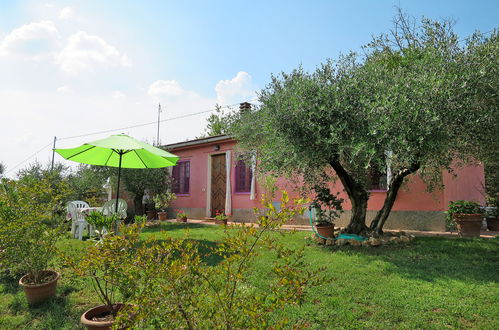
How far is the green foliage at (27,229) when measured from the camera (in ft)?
12.6

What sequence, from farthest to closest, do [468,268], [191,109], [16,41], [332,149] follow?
[191,109], [16,41], [332,149], [468,268]

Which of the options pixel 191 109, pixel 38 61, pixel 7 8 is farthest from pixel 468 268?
pixel 191 109

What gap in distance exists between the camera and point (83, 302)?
3.95m

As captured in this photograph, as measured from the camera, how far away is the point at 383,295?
12.7 feet

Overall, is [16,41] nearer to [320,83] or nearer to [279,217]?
[320,83]

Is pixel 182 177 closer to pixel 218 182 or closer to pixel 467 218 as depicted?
pixel 218 182

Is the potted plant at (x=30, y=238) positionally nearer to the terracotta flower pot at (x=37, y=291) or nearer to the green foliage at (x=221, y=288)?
the terracotta flower pot at (x=37, y=291)

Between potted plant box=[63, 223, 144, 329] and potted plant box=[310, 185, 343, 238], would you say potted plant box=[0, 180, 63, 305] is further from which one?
potted plant box=[310, 185, 343, 238]

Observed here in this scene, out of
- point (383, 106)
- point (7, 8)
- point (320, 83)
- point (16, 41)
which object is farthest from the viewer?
point (16, 41)

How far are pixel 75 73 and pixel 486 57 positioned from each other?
1020cm

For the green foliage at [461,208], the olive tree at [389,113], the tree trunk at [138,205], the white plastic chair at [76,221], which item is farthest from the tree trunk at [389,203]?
the tree trunk at [138,205]

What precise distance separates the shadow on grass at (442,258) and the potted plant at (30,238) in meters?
5.03

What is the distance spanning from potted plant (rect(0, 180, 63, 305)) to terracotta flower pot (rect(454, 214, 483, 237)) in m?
8.48

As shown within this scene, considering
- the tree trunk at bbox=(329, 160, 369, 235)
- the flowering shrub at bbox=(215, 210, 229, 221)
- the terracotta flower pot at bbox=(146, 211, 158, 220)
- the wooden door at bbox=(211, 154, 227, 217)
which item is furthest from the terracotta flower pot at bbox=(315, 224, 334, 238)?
the terracotta flower pot at bbox=(146, 211, 158, 220)
